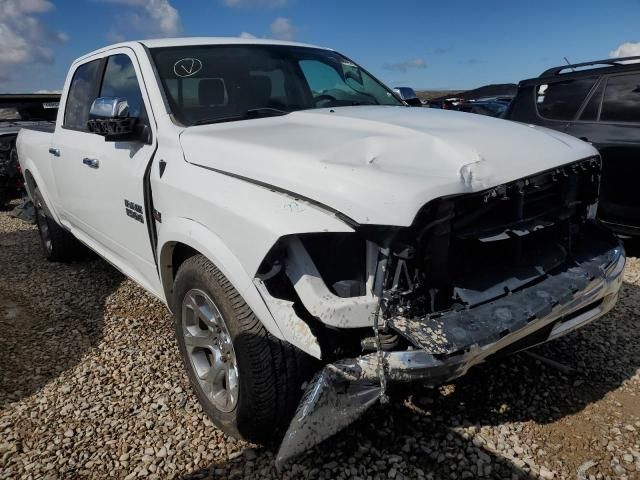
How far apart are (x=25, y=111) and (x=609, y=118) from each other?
26.2 feet

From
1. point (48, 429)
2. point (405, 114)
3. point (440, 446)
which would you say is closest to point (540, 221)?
point (405, 114)

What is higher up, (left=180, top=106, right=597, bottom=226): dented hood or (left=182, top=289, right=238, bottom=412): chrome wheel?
(left=180, top=106, right=597, bottom=226): dented hood

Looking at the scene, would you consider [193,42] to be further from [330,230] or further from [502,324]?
[502,324]

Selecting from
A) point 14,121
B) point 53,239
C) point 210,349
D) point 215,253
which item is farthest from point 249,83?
point 14,121

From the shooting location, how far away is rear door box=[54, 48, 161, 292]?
2.87 meters

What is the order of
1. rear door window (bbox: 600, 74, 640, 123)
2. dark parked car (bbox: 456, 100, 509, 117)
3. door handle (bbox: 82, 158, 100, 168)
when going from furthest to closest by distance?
dark parked car (bbox: 456, 100, 509, 117) < rear door window (bbox: 600, 74, 640, 123) < door handle (bbox: 82, 158, 100, 168)

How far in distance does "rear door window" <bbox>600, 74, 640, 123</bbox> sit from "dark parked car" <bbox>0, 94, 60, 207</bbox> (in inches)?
274

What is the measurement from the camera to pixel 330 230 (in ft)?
6.00

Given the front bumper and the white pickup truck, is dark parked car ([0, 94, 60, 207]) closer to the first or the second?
the white pickup truck

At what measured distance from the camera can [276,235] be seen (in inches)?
74.4

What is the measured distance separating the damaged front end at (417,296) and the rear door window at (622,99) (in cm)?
303

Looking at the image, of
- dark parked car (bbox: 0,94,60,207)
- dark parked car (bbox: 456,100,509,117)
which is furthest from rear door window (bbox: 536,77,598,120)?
dark parked car (bbox: 0,94,60,207)

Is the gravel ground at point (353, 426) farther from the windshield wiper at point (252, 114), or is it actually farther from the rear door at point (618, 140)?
the windshield wiper at point (252, 114)

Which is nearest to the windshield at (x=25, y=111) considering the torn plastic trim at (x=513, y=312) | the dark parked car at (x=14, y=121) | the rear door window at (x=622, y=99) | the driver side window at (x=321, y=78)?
the dark parked car at (x=14, y=121)
